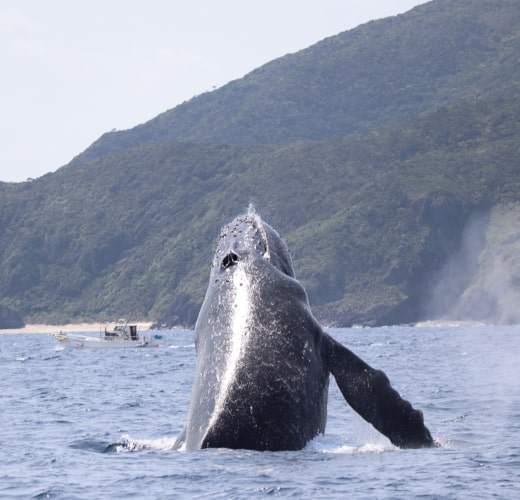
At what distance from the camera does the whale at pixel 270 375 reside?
53.4 ft

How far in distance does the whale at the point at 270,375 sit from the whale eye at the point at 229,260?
0.15 ft

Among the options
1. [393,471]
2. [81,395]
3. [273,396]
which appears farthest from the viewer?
[81,395]

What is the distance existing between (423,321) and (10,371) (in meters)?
136

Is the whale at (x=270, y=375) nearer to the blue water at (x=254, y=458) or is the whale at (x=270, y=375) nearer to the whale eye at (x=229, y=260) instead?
the whale eye at (x=229, y=260)

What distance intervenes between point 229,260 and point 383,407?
3543 millimetres

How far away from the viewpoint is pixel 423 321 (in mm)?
196875

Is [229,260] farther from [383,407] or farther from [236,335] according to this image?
[383,407]

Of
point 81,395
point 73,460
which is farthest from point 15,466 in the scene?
point 81,395

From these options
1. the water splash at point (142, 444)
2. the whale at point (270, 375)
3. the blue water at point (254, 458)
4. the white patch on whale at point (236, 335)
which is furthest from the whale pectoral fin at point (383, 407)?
the water splash at point (142, 444)

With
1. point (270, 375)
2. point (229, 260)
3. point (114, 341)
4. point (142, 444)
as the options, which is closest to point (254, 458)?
point (270, 375)

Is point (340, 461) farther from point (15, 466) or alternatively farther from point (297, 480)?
point (15, 466)

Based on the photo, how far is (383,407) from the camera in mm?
16375

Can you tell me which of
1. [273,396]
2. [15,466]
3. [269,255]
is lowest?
[15,466]

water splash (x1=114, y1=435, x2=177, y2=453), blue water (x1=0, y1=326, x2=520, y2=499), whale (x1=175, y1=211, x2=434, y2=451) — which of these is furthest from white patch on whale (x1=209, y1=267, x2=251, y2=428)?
water splash (x1=114, y1=435, x2=177, y2=453)
